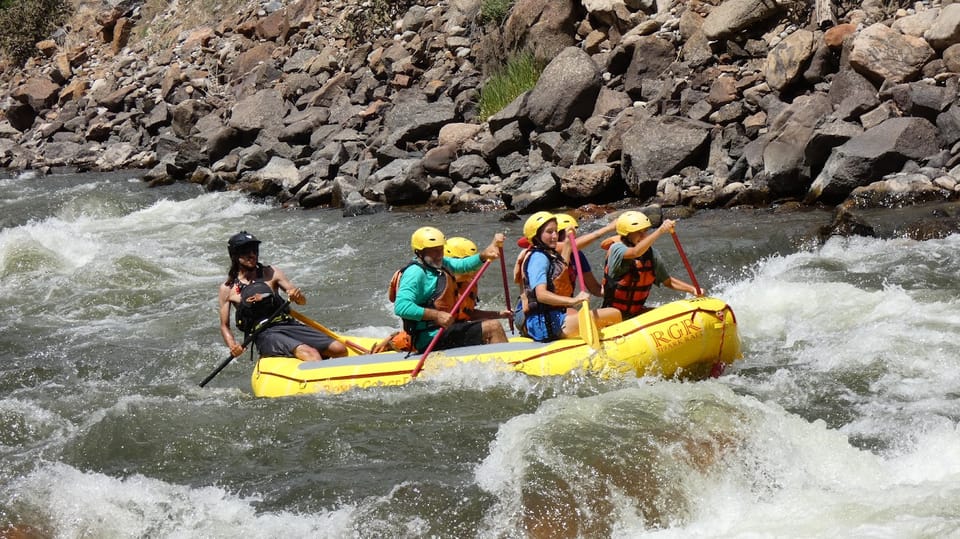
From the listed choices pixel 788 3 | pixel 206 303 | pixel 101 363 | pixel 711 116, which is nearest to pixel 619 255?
pixel 101 363

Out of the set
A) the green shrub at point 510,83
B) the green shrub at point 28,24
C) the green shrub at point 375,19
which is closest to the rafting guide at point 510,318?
the green shrub at point 510,83

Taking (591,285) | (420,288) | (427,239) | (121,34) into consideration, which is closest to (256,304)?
(420,288)

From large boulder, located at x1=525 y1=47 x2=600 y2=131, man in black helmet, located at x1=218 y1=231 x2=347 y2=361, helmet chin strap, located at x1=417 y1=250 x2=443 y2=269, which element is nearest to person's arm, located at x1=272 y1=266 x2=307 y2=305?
man in black helmet, located at x1=218 y1=231 x2=347 y2=361

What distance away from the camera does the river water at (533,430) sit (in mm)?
5328

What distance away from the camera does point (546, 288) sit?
7234 millimetres

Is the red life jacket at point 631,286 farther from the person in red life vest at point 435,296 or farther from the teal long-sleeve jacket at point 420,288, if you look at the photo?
the teal long-sleeve jacket at point 420,288

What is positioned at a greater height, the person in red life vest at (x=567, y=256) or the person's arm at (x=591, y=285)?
the person in red life vest at (x=567, y=256)

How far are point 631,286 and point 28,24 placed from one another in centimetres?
3199

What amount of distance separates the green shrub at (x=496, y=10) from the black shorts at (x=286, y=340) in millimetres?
12829

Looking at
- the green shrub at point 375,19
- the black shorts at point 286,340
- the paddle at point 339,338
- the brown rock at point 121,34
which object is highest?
the black shorts at point 286,340

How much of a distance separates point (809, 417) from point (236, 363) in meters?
4.87

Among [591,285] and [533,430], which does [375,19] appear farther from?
[533,430]

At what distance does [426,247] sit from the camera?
7281 mm

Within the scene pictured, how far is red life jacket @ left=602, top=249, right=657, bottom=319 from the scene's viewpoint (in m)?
7.64
